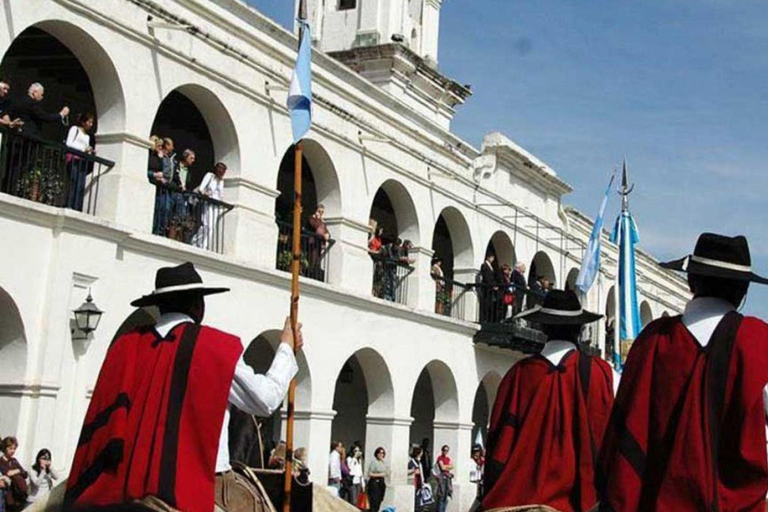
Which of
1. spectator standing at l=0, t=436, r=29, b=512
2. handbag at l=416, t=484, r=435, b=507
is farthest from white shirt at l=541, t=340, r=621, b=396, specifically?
handbag at l=416, t=484, r=435, b=507

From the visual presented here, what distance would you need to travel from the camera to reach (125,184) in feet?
54.3

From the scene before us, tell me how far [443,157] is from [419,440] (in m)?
8.02

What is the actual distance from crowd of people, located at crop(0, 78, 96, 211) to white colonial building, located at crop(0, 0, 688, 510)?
0.34ft

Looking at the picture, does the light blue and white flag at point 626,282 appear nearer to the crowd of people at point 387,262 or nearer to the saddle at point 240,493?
the crowd of people at point 387,262

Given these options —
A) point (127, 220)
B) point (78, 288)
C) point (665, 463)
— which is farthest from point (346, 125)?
point (665, 463)

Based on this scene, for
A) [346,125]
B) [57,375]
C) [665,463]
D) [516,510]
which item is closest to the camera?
[665,463]

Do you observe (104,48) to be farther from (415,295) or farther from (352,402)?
(352,402)

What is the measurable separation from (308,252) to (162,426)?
16067mm

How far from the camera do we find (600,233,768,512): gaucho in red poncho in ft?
15.1

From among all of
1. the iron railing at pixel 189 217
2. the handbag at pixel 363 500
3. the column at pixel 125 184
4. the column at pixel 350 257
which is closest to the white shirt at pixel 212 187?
the iron railing at pixel 189 217

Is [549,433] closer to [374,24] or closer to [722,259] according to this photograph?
[722,259]

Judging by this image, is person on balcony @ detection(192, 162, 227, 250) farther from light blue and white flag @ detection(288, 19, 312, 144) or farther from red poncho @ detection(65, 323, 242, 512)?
red poncho @ detection(65, 323, 242, 512)

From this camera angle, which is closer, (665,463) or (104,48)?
(665,463)

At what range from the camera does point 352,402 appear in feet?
89.0
